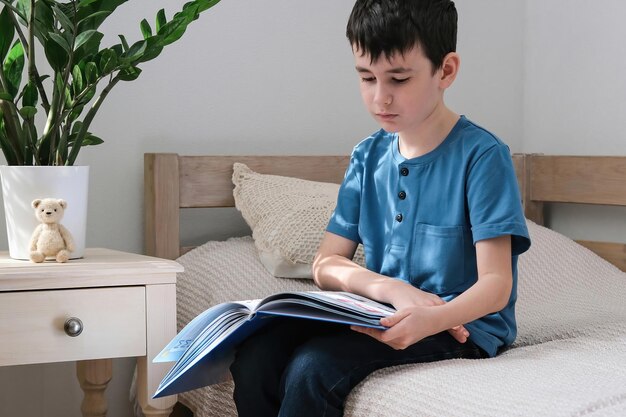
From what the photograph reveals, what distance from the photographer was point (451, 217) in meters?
1.19

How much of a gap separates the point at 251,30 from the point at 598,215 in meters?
0.96

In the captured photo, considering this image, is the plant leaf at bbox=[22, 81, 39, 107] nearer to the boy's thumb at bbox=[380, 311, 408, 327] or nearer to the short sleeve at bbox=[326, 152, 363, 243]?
the short sleeve at bbox=[326, 152, 363, 243]

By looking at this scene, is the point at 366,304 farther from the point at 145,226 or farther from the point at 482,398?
the point at 145,226

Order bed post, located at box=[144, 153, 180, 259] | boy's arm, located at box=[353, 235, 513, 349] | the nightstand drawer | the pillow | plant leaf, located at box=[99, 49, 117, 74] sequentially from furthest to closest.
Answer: bed post, located at box=[144, 153, 180, 259], the pillow, plant leaf, located at box=[99, 49, 117, 74], the nightstand drawer, boy's arm, located at box=[353, 235, 513, 349]

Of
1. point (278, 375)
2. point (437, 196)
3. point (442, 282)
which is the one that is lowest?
point (278, 375)

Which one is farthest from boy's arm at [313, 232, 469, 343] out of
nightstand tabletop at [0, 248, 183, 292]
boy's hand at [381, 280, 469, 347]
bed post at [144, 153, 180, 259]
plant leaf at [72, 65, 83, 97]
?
bed post at [144, 153, 180, 259]

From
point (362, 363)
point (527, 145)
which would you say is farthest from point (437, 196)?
point (527, 145)

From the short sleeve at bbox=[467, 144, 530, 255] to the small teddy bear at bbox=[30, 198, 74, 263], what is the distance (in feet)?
2.04

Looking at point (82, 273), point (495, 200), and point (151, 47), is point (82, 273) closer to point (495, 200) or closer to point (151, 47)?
point (151, 47)

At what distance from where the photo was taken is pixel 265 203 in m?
1.73

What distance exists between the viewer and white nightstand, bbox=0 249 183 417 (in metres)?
1.26

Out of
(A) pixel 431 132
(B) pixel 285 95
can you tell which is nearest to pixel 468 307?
(A) pixel 431 132

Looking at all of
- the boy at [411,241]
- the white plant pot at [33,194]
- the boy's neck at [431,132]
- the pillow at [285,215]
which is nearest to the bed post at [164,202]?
the pillow at [285,215]

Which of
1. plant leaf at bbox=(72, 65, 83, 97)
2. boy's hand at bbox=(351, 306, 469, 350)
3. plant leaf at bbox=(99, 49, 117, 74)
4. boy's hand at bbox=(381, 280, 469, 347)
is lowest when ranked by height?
boy's hand at bbox=(351, 306, 469, 350)
